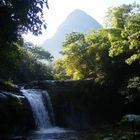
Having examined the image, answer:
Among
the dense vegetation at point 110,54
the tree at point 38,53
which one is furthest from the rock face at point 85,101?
the tree at point 38,53

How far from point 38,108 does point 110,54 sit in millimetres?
7261

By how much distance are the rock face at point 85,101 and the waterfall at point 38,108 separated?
7.10ft

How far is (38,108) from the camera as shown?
96.9 ft

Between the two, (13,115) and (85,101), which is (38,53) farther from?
(13,115)

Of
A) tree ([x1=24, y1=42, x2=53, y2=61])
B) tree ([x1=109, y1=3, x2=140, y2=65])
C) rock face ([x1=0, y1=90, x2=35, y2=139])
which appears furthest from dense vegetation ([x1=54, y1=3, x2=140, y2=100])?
tree ([x1=24, y1=42, x2=53, y2=61])

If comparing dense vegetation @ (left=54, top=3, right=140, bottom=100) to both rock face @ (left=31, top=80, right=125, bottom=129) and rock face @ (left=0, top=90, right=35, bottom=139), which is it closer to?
rock face @ (left=31, top=80, right=125, bottom=129)

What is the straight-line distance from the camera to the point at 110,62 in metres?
32.8

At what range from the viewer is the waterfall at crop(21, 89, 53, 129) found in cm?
2867

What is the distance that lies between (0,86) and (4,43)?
16.9 m

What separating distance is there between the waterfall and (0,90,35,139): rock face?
1.27 metres

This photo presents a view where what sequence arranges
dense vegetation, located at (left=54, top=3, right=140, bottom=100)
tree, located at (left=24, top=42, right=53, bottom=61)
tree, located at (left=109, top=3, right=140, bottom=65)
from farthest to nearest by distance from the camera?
tree, located at (left=24, top=42, right=53, bottom=61) → dense vegetation, located at (left=54, top=3, right=140, bottom=100) → tree, located at (left=109, top=3, right=140, bottom=65)

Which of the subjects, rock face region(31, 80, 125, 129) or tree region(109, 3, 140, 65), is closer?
tree region(109, 3, 140, 65)

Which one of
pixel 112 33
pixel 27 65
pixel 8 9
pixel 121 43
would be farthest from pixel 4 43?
pixel 27 65

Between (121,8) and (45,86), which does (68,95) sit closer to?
(45,86)
